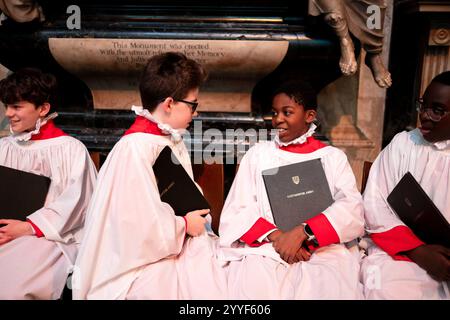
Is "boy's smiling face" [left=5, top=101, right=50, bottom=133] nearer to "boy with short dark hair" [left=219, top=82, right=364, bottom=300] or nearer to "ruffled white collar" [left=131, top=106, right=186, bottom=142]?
"ruffled white collar" [left=131, top=106, right=186, bottom=142]

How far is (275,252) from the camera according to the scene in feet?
6.80

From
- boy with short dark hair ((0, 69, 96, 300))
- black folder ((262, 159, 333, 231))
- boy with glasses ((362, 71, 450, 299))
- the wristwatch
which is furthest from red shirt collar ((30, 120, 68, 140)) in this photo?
boy with glasses ((362, 71, 450, 299))

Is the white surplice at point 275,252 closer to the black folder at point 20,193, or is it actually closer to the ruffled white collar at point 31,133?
the black folder at point 20,193

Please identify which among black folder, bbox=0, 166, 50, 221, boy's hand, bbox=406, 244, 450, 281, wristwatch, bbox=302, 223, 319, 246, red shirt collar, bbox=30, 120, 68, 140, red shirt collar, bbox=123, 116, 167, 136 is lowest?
boy's hand, bbox=406, 244, 450, 281

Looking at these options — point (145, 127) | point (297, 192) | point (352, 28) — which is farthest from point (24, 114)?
point (352, 28)

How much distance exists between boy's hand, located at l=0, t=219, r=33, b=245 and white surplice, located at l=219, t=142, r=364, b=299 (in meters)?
1.02

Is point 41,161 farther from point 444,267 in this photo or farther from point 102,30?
point 444,267

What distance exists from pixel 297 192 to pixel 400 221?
1.81ft

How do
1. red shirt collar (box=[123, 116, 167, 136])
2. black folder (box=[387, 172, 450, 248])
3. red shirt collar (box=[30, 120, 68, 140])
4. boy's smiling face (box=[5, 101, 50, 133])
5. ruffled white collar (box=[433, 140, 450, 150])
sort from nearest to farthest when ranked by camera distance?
black folder (box=[387, 172, 450, 248]), red shirt collar (box=[123, 116, 167, 136]), ruffled white collar (box=[433, 140, 450, 150]), boy's smiling face (box=[5, 101, 50, 133]), red shirt collar (box=[30, 120, 68, 140])

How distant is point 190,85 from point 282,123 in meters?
0.57

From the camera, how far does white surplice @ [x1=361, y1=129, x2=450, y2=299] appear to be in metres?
1.88

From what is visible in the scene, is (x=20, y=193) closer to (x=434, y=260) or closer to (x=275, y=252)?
(x=275, y=252)

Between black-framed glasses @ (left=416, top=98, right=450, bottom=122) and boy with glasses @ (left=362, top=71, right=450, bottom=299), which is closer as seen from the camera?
boy with glasses @ (left=362, top=71, right=450, bottom=299)

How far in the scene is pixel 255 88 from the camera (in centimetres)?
354
